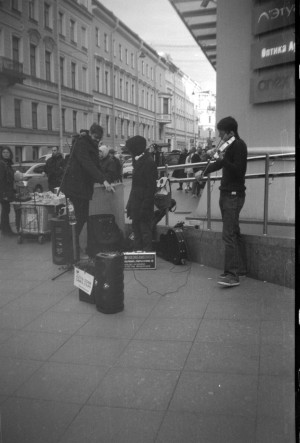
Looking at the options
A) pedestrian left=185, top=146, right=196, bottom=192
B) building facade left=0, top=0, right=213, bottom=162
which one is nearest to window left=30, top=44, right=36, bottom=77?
building facade left=0, top=0, right=213, bottom=162

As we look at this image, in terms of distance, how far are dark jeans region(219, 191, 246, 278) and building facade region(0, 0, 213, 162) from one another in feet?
5.68

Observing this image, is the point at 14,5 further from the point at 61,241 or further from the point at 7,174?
the point at 61,241

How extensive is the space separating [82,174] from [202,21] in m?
1.61

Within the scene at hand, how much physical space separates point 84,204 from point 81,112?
1.71m

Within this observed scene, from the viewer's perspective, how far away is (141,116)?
9.42 feet

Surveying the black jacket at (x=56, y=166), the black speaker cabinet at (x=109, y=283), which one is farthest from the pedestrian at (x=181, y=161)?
the black speaker cabinet at (x=109, y=283)

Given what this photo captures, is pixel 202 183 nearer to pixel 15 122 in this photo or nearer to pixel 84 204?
pixel 84 204

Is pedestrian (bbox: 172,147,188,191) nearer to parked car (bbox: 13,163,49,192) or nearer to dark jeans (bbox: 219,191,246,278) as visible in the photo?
dark jeans (bbox: 219,191,246,278)

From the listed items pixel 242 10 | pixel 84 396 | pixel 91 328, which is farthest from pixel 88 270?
pixel 242 10

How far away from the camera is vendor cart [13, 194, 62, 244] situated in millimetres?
6328

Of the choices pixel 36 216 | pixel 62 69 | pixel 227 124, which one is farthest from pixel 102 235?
pixel 36 216

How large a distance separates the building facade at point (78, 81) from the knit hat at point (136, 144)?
0.04 meters

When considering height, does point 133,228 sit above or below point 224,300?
above

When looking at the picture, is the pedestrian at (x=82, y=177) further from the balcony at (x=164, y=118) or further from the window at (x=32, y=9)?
the window at (x=32, y=9)
